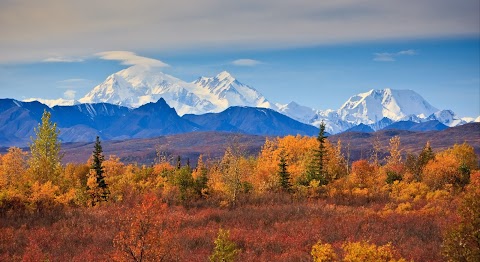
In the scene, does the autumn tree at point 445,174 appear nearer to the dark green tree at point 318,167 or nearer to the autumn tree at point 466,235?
the dark green tree at point 318,167

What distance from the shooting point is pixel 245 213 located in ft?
155

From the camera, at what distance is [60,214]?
145 ft

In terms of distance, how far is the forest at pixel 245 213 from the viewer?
72.5 feet

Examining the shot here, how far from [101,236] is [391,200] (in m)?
38.1

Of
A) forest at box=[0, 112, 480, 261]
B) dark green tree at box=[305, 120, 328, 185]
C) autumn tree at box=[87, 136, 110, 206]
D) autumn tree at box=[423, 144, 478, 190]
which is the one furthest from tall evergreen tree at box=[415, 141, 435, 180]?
autumn tree at box=[87, 136, 110, 206]

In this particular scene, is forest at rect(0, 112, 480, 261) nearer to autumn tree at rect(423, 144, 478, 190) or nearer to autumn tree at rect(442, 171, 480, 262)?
autumn tree at rect(442, 171, 480, 262)

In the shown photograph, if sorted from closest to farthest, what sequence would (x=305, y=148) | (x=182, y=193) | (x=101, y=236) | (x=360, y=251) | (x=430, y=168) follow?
(x=360, y=251) → (x=101, y=236) → (x=182, y=193) → (x=430, y=168) → (x=305, y=148)

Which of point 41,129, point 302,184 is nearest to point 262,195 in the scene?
point 302,184

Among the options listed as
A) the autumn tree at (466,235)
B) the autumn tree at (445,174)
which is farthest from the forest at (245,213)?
the autumn tree at (445,174)

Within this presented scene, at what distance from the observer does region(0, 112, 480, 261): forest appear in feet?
72.5

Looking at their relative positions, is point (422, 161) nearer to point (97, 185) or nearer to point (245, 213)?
point (245, 213)

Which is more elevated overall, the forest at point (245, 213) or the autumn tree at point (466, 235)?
the autumn tree at point (466, 235)

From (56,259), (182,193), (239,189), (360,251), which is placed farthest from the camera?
(239,189)

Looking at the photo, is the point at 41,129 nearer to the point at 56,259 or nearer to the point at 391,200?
the point at 56,259
